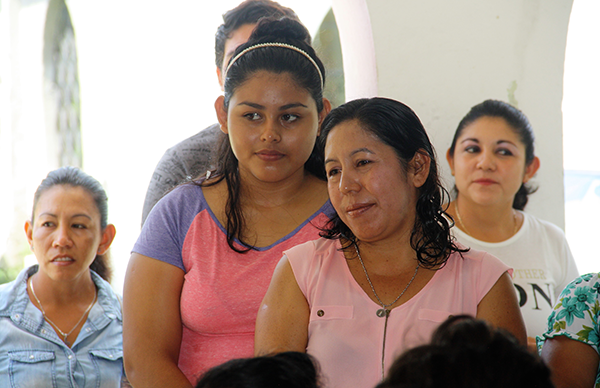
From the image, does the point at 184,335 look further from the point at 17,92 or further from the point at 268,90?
the point at 17,92

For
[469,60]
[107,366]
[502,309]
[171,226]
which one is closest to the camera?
[502,309]

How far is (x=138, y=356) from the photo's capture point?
171 cm

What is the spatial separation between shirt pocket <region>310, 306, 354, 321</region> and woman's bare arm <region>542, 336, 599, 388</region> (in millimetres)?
616

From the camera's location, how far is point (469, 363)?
0.72 metres

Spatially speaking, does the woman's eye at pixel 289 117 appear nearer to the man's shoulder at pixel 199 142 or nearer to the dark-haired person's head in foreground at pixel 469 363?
the man's shoulder at pixel 199 142

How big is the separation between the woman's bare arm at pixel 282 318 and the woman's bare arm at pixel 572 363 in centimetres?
74

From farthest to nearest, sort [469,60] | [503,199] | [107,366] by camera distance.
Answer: [503,199], [469,60], [107,366]

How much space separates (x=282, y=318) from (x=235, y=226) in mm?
387

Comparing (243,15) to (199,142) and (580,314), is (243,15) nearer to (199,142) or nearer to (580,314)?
(199,142)

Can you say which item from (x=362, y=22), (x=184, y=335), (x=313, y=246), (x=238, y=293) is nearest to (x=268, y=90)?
(x=313, y=246)

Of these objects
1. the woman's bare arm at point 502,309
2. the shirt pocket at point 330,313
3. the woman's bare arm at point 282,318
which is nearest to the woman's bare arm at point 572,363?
the woman's bare arm at point 502,309

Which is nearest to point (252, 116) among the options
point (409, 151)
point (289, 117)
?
point (289, 117)

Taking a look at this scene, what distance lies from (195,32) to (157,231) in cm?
373

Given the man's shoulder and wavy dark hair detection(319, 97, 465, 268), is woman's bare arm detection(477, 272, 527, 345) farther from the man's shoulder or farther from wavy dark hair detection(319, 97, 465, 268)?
the man's shoulder
